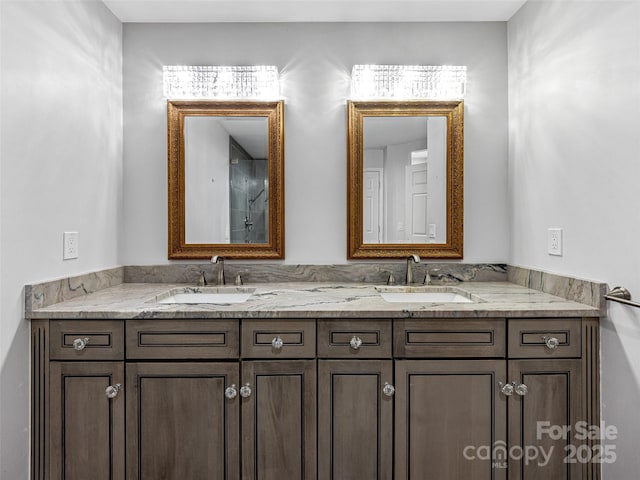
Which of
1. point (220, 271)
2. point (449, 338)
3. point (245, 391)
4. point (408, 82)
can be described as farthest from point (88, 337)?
point (408, 82)

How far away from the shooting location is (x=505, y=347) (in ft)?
5.25

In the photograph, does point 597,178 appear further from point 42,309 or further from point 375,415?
point 42,309

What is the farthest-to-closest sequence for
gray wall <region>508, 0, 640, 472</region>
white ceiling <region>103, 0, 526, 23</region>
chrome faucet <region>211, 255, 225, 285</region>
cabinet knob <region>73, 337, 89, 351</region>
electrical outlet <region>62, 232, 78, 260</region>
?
1. chrome faucet <region>211, 255, 225, 285</region>
2. white ceiling <region>103, 0, 526, 23</region>
3. electrical outlet <region>62, 232, 78, 260</region>
4. cabinet knob <region>73, 337, 89, 351</region>
5. gray wall <region>508, 0, 640, 472</region>

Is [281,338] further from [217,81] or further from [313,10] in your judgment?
[313,10]

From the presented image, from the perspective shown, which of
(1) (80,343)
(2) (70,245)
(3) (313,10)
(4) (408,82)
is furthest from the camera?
(4) (408,82)

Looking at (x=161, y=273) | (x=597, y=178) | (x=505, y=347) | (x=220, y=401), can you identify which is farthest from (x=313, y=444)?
(x=597, y=178)

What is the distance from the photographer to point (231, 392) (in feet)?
5.19

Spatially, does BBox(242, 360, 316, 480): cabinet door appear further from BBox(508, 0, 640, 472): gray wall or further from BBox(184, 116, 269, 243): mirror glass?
BBox(508, 0, 640, 472): gray wall

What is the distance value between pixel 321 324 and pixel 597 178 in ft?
3.69

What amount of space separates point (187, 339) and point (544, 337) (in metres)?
1.29

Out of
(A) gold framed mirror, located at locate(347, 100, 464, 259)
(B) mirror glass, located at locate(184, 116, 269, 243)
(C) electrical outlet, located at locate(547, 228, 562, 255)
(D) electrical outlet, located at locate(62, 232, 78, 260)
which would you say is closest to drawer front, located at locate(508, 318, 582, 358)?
(C) electrical outlet, located at locate(547, 228, 562, 255)

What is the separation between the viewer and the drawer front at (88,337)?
1.58 meters

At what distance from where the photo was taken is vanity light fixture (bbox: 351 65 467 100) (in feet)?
7.35

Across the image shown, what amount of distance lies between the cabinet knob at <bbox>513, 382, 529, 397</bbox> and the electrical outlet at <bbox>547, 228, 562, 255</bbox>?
590 mm
